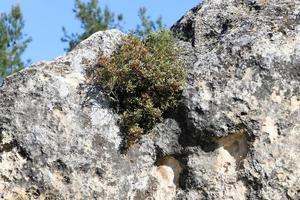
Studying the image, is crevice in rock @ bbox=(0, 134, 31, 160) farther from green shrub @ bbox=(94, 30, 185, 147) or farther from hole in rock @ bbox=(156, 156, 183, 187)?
hole in rock @ bbox=(156, 156, 183, 187)

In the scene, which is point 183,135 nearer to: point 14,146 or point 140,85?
point 140,85

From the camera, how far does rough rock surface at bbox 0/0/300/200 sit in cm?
733

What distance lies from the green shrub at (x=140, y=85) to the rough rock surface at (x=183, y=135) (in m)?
0.13

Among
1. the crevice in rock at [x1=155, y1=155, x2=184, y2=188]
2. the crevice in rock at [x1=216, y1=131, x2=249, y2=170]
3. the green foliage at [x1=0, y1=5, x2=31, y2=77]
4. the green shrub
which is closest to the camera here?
the crevice in rock at [x1=216, y1=131, x2=249, y2=170]

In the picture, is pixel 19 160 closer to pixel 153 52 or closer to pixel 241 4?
pixel 153 52

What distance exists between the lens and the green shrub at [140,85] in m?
7.82

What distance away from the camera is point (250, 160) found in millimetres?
7320

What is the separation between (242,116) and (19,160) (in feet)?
8.13

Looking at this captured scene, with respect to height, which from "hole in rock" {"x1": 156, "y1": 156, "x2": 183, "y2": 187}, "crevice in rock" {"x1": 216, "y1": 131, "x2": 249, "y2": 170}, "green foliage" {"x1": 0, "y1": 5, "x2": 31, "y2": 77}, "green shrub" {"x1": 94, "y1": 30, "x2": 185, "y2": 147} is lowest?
"hole in rock" {"x1": 156, "y1": 156, "x2": 183, "y2": 187}

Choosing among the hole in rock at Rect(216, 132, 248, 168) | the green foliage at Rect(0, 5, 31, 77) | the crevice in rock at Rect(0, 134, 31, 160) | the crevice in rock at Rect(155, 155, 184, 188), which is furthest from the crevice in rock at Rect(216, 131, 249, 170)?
the green foliage at Rect(0, 5, 31, 77)

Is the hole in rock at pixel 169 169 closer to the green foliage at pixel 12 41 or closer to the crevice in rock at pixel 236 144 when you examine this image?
the crevice in rock at pixel 236 144

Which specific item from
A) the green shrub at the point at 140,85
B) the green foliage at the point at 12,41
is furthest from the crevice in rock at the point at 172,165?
the green foliage at the point at 12,41

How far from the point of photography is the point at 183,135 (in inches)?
301

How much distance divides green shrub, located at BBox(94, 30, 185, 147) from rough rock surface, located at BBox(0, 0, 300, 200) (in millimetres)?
130
